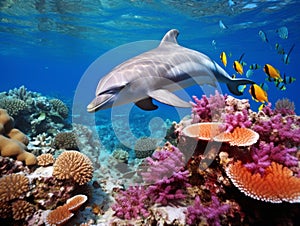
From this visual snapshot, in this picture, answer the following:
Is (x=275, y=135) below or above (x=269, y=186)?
above

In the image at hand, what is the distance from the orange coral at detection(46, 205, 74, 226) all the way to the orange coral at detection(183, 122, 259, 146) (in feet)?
8.79

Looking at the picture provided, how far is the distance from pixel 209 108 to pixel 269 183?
1.77m

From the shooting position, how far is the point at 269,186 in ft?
9.79

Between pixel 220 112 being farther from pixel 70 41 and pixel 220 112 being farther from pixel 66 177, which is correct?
pixel 70 41

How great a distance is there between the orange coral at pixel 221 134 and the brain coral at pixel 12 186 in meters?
3.28

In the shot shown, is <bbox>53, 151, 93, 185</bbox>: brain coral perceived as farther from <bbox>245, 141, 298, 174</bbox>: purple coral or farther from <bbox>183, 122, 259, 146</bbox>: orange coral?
<bbox>245, 141, 298, 174</bbox>: purple coral

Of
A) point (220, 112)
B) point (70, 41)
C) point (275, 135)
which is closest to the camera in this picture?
point (275, 135)

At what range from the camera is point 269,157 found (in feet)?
11.2

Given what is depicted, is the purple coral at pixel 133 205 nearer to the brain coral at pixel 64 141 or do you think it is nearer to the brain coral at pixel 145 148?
the brain coral at pixel 64 141

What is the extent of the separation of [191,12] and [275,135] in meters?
22.1

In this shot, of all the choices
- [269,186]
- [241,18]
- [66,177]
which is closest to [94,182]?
[66,177]

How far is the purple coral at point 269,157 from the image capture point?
125 inches

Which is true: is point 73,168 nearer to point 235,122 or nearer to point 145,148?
point 235,122

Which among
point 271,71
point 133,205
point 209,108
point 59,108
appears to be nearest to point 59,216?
point 133,205
